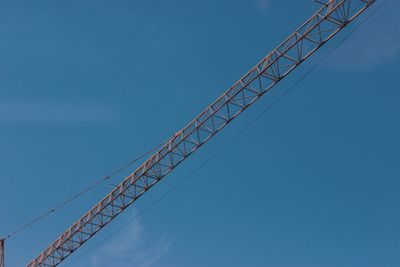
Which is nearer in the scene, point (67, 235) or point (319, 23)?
point (319, 23)

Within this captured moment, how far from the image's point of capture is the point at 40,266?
91000 mm

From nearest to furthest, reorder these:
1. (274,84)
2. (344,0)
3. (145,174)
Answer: (344,0) < (274,84) < (145,174)

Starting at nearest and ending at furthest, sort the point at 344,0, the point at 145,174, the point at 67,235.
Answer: the point at 344,0
the point at 145,174
the point at 67,235

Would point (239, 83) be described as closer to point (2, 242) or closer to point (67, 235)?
point (67, 235)

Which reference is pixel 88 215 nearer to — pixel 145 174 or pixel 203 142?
pixel 145 174

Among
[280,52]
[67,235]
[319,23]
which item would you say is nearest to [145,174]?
[67,235]

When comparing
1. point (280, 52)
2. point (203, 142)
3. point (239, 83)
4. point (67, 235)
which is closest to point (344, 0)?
point (280, 52)

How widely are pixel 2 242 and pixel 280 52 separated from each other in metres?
48.8

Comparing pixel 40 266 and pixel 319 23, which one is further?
pixel 40 266

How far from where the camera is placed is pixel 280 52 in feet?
236

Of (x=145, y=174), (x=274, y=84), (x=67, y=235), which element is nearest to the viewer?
(x=274, y=84)

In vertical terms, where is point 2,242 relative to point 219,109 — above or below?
above

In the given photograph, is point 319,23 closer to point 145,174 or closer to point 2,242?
point 145,174

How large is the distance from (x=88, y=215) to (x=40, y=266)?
39.0 ft
